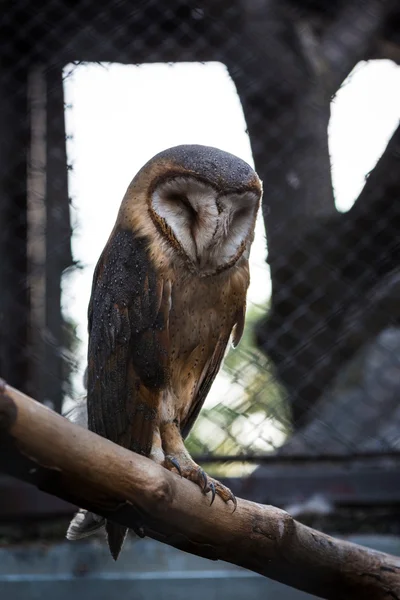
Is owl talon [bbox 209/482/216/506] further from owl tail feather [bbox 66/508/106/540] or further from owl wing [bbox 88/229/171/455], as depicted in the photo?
owl tail feather [bbox 66/508/106/540]

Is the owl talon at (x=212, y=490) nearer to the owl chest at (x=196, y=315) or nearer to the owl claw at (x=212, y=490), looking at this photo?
the owl claw at (x=212, y=490)

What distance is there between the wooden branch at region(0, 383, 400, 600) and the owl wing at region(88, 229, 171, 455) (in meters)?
0.26

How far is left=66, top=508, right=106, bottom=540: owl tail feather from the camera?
1.62 metres

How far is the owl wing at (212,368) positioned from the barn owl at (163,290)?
6 cm

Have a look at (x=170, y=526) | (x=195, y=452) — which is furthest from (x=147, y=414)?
(x=195, y=452)

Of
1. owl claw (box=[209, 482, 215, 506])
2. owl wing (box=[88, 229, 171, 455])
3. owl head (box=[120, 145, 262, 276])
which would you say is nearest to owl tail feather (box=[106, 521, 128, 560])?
owl wing (box=[88, 229, 171, 455])

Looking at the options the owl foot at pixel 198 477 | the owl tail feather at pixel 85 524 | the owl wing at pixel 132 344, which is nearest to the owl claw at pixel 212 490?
the owl foot at pixel 198 477

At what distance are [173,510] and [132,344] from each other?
1.48 feet

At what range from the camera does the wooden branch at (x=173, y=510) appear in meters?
0.92

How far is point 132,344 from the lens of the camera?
61.6 inches

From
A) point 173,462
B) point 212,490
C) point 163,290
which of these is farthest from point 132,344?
point 212,490

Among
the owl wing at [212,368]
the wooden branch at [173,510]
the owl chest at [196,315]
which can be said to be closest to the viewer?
the wooden branch at [173,510]

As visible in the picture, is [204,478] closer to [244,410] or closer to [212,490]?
[212,490]

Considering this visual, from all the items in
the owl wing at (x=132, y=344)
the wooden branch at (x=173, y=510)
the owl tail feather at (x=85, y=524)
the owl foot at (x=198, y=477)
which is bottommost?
the owl tail feather at (x=85, y=524)
